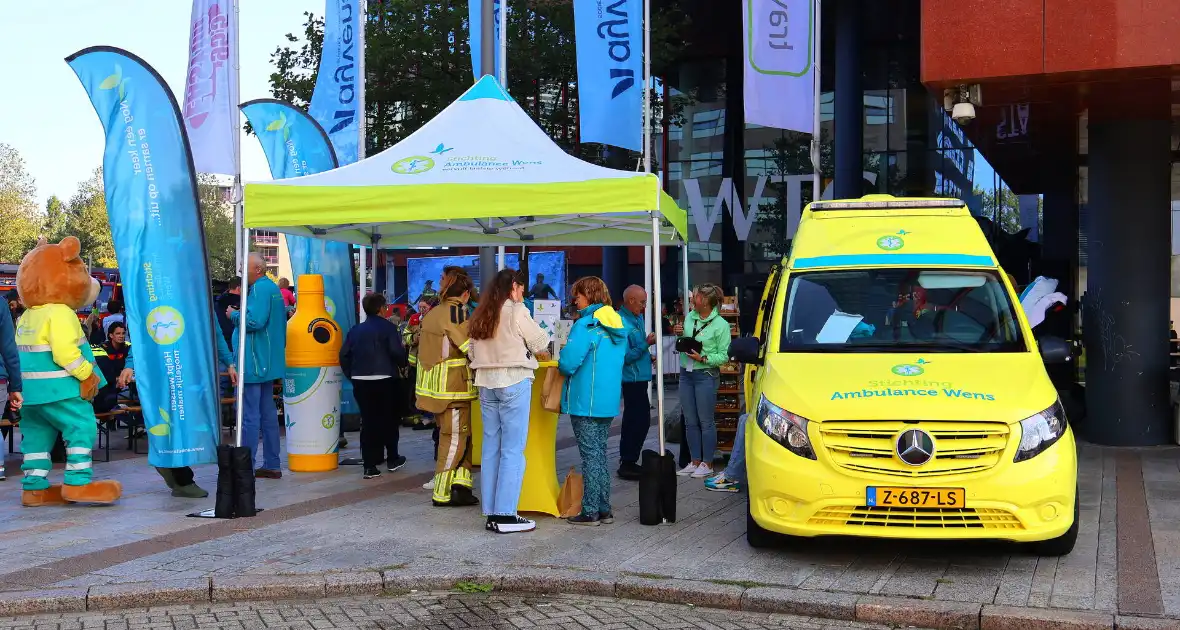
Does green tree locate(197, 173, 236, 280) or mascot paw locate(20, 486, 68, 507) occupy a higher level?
green tree locate(197, 173, 236, 280)

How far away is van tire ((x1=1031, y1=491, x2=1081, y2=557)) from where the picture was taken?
6891 millimetres

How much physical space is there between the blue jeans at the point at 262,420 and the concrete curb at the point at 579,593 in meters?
4.19

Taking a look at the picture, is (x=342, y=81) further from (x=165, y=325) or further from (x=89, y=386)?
(x=89, y=386)

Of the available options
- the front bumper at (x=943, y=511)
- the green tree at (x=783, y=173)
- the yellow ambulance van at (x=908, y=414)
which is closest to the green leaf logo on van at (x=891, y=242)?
the yellow ambulance van at (x=908, y=414)

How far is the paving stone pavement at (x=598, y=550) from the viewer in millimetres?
6418

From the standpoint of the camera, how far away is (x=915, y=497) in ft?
21.2

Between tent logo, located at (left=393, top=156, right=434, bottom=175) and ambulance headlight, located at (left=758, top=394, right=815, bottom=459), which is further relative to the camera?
tent logo, located at (left=393, top=156, right=434, bottom=175)

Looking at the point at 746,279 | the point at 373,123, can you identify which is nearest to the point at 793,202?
the point at 746,279

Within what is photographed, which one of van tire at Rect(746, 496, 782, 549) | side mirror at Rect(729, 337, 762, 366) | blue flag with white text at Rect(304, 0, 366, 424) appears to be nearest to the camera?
van tire at Rect(746, 496, 782, 549)

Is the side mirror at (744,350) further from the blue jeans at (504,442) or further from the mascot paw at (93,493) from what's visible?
the mascot paw at (93,493)

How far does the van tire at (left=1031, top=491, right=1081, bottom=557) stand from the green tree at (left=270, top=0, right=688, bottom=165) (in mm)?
16749

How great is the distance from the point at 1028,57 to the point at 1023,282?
1150 cm

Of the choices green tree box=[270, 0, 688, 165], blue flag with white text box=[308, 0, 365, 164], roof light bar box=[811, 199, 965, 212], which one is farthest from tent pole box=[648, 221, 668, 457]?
green tree box=[270, 0, 688, 165]

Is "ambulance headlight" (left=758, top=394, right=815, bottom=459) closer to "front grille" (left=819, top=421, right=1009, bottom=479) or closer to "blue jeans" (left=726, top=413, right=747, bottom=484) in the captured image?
"front grille" (left=819, top=421, right=1009, bottom=479)
